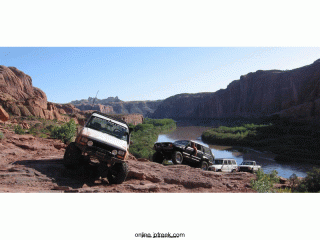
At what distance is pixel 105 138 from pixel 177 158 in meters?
5.41

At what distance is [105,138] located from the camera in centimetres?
721

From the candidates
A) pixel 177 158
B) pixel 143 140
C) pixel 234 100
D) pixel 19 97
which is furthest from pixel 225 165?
pixel 234 100

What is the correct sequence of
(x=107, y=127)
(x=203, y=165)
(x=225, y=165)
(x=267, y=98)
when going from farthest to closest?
(x=267, y=98) → (x=225, y=165) → (x=203, y=165) → (x=107, y=127)

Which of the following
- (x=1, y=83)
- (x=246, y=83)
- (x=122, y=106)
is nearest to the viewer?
(x=1, y=83)

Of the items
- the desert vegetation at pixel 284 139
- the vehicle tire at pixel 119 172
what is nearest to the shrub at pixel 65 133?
the vehicle tire at pixel 119 172

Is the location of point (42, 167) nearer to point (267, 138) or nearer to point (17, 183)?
point (17, 183)

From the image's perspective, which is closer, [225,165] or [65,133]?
[225,165]

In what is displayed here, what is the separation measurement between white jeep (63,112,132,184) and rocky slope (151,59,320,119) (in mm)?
67042

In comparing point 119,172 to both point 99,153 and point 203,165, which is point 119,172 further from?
point 203,165

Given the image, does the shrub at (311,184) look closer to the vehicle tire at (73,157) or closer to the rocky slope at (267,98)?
the vehicle tire at (73,157)

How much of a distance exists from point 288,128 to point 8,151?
6607 centimetres
